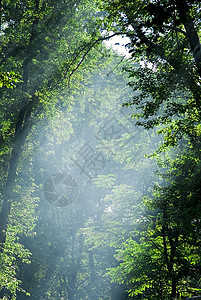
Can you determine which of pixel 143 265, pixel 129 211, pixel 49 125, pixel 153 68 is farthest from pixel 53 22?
pixel 143 265

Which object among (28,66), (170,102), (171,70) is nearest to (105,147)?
(28,66)

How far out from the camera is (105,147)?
17.2 m

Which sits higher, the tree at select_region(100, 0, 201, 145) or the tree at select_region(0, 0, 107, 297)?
the tree at select_region(0, 0, 107, 297)

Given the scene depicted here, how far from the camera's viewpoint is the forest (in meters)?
5.51

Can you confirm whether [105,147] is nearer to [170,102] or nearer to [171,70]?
[170,102]

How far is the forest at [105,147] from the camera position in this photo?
5.51m

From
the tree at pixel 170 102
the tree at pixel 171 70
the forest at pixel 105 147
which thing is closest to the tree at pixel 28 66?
the forest at pixel 105 147

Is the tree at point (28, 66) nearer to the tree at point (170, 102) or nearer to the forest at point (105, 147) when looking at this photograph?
the forest at point (105, 147)

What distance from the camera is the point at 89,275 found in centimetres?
3064

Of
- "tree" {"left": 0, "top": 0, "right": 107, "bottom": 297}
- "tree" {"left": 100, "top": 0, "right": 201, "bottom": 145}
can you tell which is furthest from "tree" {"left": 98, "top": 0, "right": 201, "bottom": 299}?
"tree" {"left": 0, "top": 0, "right": 107, "bottom": 297}

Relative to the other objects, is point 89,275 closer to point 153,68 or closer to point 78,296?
point 78,296

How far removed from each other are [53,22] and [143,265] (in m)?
10.0

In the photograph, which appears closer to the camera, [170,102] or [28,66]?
A: [170,102]

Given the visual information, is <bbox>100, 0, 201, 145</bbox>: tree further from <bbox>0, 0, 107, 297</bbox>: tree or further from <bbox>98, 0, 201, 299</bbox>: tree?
<bbox>0, 0, 107, 297</bbox>: tree
